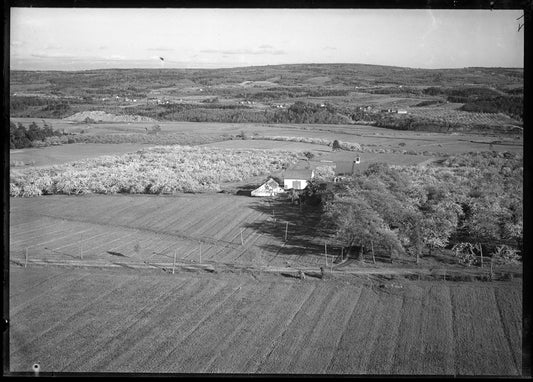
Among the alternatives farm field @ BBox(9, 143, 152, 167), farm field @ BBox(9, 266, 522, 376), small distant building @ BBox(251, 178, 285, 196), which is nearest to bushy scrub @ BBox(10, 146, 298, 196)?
farm field @ BBox(9, 143, 152, 167)

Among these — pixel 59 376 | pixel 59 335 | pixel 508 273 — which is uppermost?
pixel 59 376

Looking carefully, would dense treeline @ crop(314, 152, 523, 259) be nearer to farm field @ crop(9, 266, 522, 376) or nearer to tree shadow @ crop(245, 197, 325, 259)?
tree shadow @ crop(245, 197, 325, 259)

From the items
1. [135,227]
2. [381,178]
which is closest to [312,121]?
[381,178]

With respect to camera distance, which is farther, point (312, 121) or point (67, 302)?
point (312, 121)

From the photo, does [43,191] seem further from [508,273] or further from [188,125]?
[508,273]

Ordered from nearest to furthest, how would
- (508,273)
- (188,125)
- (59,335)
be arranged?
(59,335) → (508,273) → (188,125)

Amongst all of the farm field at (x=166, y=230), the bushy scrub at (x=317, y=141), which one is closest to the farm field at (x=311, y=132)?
the bushy scrub at (x=317, y=141)

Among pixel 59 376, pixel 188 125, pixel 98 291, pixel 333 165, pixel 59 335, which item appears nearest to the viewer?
pixel 59 376

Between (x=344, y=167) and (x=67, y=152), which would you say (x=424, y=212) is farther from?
(x=67, y=152)

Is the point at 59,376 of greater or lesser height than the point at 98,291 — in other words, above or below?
above
